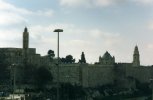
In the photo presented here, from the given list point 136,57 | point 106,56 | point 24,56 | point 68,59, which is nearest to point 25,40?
point 24,56

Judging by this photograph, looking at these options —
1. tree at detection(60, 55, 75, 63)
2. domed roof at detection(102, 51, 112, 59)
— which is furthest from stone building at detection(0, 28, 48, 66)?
domed roof at detection(102, 51, 112, 59)

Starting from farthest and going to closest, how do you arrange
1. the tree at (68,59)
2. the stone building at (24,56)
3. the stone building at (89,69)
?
1. the tree at (68,59)
2. the stone building at (89,69)
3. the stone building at (24,56)

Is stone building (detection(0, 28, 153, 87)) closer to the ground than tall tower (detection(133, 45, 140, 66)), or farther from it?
closer to the ground

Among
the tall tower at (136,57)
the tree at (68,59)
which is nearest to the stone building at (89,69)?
the tall tower at (136,57)

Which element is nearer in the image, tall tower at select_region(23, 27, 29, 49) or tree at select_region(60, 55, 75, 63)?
→ tall tower at select_region(23, 27, 29, 49)

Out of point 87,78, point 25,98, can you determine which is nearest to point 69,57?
point 87,78

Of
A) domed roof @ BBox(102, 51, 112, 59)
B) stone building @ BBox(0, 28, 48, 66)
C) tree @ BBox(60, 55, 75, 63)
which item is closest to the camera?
stone building @ BBox(0, 28, 48, 66)

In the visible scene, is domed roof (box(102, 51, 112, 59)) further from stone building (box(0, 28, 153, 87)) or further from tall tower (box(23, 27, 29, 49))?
tall tower (box(23, 27, 29, 49))

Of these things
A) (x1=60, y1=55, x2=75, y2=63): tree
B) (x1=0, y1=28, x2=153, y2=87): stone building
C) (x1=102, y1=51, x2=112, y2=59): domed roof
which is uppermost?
(x1=102, y1=51, x2=112, y2=59): domed roof

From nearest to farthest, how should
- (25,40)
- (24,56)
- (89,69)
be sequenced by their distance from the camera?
(24,56), (25,40), (89,69)

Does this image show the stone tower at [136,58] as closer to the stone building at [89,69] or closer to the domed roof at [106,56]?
the stone building at [89,69]

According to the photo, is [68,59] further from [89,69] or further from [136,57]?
[89,69]

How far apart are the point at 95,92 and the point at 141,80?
26.9 metres

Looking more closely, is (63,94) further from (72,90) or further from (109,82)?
(109,82)
